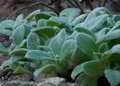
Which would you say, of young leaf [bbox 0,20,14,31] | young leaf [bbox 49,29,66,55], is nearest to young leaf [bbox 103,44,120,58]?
young leaf [bbox 49,29,66,55]

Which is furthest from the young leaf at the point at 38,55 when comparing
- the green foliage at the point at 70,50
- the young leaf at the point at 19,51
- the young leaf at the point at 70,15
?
the young leaf at the point at 70,15

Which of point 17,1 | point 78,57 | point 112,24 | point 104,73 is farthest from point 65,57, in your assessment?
point 17,1

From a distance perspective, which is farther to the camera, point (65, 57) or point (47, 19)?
point (47, 19)

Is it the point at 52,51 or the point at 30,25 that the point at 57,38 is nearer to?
the point at 52,51

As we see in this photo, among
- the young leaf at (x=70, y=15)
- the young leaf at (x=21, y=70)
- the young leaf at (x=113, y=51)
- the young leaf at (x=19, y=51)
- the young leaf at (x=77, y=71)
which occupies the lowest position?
the young leaf at (x=21, y=70)

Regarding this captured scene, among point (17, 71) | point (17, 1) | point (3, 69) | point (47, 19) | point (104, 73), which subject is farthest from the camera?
point (17, 1)

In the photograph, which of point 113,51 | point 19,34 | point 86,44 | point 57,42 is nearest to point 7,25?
point 19,34

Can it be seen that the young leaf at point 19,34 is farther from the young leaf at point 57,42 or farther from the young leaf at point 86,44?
the young leaf at point 86,44
